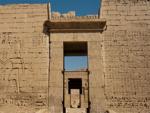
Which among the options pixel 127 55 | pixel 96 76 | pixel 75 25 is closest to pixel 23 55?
pixel 75 25

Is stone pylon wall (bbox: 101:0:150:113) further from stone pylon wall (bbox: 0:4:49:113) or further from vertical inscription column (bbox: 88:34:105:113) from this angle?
stone pylon wall (bbox: 0:4:49:113)

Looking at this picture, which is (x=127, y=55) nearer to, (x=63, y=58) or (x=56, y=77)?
(x=63, y=58)

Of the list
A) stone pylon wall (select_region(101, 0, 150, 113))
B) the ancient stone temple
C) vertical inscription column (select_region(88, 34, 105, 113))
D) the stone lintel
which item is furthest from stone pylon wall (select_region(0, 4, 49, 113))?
stone pylon wall (select_region(101, 0, 150, 113))

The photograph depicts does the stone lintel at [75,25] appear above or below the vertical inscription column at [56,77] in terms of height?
above

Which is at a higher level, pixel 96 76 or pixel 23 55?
pixel 23 55

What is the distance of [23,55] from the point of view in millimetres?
14461

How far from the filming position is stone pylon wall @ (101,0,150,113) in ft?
45.0

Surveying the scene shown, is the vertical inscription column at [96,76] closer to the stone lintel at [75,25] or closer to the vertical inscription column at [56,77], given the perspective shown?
the stone lintel at [75,25]

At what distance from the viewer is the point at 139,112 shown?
1359cm

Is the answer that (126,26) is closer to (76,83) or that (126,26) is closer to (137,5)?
(137,5)

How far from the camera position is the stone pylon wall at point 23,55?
1403 cm

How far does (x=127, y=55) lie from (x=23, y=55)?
14.8 ft

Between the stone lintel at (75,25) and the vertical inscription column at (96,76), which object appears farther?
the stone lintel at (75,25)

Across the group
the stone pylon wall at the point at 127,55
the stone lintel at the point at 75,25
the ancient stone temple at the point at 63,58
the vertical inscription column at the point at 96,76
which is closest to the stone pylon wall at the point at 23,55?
the ancient stone temple at the point at 63,58
